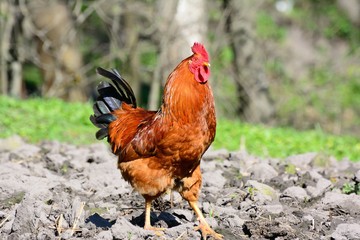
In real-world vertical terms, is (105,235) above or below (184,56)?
below

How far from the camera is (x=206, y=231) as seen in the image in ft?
16.1

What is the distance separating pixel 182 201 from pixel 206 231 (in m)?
1.02

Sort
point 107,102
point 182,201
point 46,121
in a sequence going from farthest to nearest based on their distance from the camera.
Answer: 1. point 46,121
2. point 107,102
3. point 182,201

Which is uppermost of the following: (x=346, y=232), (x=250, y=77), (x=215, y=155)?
(x=250, y=77)

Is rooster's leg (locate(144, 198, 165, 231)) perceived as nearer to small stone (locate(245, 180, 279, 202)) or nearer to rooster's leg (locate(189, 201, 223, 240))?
rooster's leg (locate(189, 201, 223, 240))

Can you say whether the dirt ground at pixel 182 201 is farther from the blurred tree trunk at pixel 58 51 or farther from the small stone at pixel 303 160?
the blurred tree trunk at pixel 58 51

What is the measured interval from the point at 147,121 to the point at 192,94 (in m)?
0.59

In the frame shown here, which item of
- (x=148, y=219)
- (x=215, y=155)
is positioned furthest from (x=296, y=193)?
(x=215, y=155)

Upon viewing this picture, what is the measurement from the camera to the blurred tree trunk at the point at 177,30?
12.8 m

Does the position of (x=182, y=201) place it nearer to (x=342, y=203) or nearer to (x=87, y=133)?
(x=342, y=203)

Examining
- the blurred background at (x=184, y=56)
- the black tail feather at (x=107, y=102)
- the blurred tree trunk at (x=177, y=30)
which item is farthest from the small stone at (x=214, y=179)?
the blurred tree trunk at (x=177, y=30)

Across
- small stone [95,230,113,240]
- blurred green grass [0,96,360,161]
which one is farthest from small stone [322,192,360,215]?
blurred green grass [0,96,360,161]

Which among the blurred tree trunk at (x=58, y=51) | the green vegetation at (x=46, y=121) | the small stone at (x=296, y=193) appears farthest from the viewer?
the blurred tree trunk at (x=58, y=51)

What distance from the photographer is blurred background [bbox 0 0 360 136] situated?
13.0 metres
